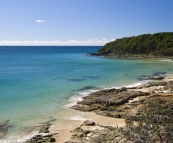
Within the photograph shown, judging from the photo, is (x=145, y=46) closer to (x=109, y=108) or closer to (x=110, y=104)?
(x=110, y=104)

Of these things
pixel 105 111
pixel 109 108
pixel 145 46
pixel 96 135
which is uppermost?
pixel 145 46

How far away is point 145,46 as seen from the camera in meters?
101

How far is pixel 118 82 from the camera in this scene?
131 ft

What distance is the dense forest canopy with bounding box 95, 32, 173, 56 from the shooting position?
9375 centimetres

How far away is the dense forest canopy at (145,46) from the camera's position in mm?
93750

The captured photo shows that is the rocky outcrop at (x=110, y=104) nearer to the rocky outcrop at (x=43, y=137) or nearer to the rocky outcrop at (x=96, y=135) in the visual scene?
the rocky outcrop at (x=96, y=135)

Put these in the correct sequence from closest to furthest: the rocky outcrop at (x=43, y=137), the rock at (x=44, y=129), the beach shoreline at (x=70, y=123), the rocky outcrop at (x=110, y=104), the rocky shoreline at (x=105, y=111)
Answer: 1. the rocky shoreline at (x=105, y=111)
2. the rocky outcrop at (x=43, y=137)
3. the beach shoreline at (x=70, y=123)
4. the rock at (x=44, y=129)
5. the rocky outcrop at (x=110, y=104)

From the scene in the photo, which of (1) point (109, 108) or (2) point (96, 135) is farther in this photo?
(1) point (109, 108)

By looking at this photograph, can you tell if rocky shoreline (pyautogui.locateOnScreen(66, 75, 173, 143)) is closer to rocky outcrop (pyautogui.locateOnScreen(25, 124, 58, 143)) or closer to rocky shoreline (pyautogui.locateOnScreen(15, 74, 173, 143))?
rocky shoreline (pyautogui.locateOnScreen(15, 74, 173, 143))

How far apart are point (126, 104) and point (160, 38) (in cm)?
8927

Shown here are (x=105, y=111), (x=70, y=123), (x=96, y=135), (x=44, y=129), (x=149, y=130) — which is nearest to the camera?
(x=149, y=130)

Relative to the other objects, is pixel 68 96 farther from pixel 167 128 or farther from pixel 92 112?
pixel 167 128

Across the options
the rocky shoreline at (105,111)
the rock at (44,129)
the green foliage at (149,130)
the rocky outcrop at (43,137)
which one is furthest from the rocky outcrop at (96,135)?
the green foliage at (149,130)

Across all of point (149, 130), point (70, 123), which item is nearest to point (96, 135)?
point (70, 123)
